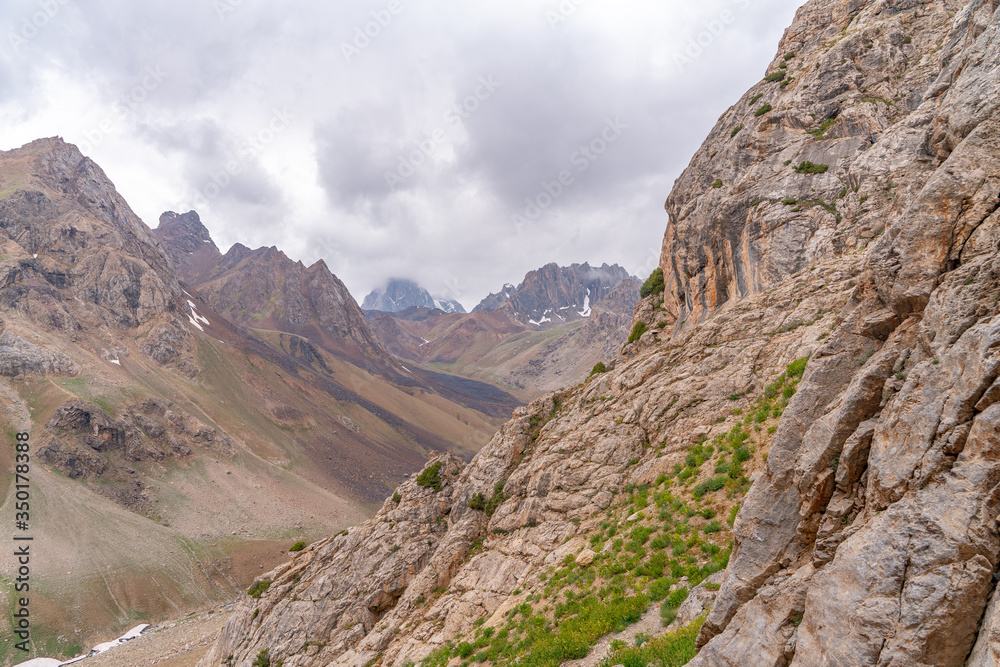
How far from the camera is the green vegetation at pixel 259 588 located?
129 ft

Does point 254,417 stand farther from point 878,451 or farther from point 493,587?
point 878,451

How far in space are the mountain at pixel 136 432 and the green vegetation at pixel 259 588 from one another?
46835 millimetres

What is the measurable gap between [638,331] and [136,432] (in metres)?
127

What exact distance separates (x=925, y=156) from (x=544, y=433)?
25219 mm

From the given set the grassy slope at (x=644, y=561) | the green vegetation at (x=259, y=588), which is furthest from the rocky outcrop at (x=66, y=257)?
the grassy slope at (x=644, y=561)

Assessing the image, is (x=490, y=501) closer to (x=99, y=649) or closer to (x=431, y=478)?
(x=431, y=478)

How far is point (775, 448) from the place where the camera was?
1052 centimetres

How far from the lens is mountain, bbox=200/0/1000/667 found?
280 inches

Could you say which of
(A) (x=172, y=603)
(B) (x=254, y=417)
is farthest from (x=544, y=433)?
(B) (x=254, y=417)

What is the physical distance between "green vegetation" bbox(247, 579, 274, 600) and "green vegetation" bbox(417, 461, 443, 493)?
16.6 m

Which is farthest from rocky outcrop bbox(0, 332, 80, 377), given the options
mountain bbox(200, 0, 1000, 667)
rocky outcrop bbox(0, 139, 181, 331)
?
mountain bbox(200, 0, 1000, 667)

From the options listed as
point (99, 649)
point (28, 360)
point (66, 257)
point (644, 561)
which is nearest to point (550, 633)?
point (644, 561)

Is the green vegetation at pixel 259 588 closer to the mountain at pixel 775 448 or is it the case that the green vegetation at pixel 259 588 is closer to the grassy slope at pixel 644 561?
the mountain at pixel 775 448

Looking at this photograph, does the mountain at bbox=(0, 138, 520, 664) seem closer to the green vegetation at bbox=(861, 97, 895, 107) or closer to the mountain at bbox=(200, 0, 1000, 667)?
the mountain at bbox=(200, 0, 1000, 667)
